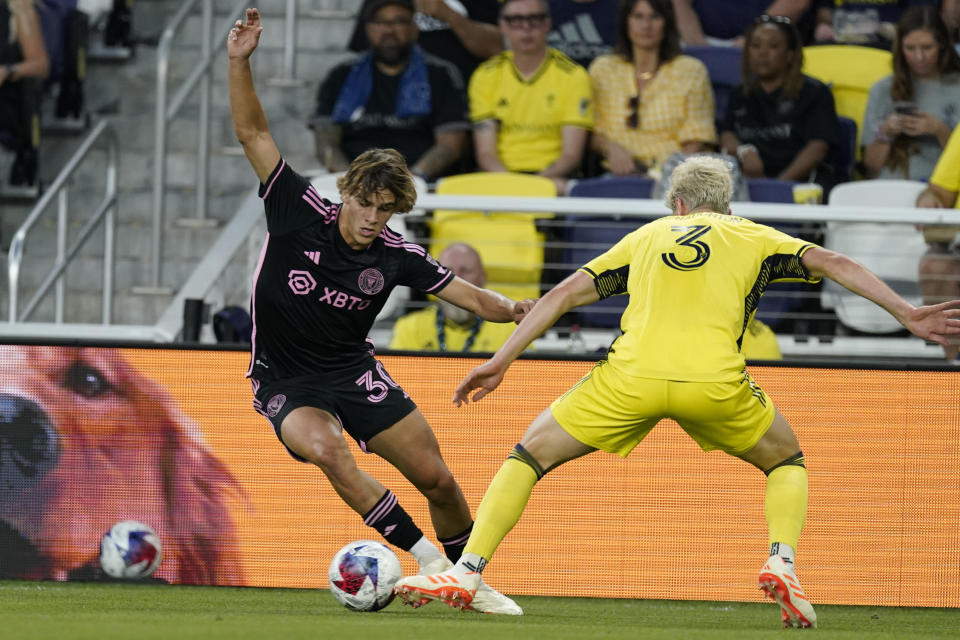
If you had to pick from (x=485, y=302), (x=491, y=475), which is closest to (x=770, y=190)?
(x=491, y=475)

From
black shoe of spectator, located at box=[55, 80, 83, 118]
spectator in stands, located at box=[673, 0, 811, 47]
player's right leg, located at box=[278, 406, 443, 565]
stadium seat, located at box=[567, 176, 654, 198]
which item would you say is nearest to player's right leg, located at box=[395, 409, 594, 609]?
player's right leg, located at box=[278, 406, 443, 565]

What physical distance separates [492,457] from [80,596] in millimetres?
2038

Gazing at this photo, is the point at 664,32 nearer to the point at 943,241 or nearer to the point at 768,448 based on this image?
the point at 943,241

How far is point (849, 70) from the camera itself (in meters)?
10.4

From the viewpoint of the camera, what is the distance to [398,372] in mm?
7172

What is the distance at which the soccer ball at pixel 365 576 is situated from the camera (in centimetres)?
562

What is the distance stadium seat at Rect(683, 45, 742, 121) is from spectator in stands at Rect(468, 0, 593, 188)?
97cm

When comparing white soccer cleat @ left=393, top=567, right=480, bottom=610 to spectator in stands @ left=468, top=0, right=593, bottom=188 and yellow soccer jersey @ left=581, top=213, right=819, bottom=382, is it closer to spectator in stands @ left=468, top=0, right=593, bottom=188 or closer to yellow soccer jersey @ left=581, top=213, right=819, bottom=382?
yellow soccer jersey @ left=581, top=213, right=819, bottom=382

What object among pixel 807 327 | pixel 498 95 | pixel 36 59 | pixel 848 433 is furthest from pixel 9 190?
pixel 848 433

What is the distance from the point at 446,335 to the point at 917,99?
3.64 m

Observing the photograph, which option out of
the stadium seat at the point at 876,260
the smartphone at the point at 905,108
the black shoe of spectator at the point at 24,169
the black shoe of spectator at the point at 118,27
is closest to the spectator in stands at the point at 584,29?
the smartphone at the point at 905,108

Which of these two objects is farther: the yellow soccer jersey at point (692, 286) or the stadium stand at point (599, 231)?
the stadium stand at point (599, 231)

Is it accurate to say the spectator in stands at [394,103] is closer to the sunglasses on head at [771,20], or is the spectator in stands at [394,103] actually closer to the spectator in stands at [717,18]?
the spectator in stands at [717,18]

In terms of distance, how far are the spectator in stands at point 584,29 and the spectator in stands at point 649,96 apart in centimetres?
73
